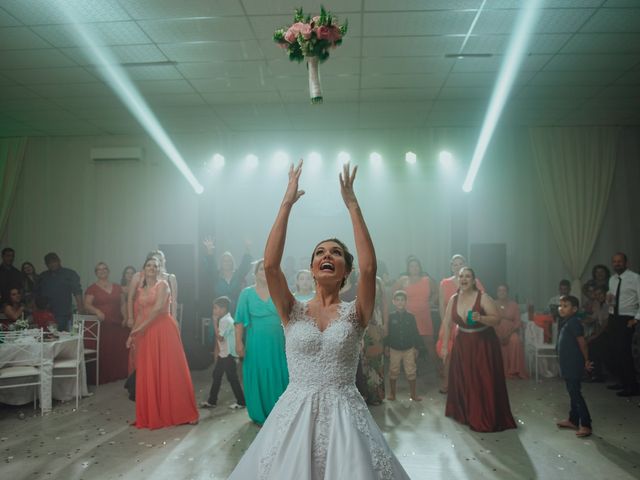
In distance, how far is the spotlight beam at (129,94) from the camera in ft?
17.2

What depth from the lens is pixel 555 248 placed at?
8.67 m

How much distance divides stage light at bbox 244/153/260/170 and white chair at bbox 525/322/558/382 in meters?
5.09

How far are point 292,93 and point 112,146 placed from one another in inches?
158

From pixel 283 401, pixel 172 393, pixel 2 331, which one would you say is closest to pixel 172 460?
pixel 172 393

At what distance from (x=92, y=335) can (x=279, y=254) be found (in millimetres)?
5774

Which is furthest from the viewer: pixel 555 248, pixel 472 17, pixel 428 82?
pixel 555 248

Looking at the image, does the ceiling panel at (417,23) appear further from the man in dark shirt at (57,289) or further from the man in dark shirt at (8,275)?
the man in dark shirt at (8,275)

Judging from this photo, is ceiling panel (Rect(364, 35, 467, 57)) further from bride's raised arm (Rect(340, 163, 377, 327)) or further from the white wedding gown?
the white wedding gown

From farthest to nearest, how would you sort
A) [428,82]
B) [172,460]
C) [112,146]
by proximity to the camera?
[112,146], [428,82], [172,460]

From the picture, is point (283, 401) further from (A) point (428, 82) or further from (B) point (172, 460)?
(A) point (428, 82)

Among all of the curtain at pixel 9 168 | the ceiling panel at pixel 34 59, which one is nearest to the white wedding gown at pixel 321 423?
the ceiling panel at pixel 34 59

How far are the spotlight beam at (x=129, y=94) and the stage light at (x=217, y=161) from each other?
1.35 ft

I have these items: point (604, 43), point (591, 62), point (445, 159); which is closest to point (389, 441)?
point (604, 43)

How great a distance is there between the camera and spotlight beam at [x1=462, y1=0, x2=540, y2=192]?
485 cm
